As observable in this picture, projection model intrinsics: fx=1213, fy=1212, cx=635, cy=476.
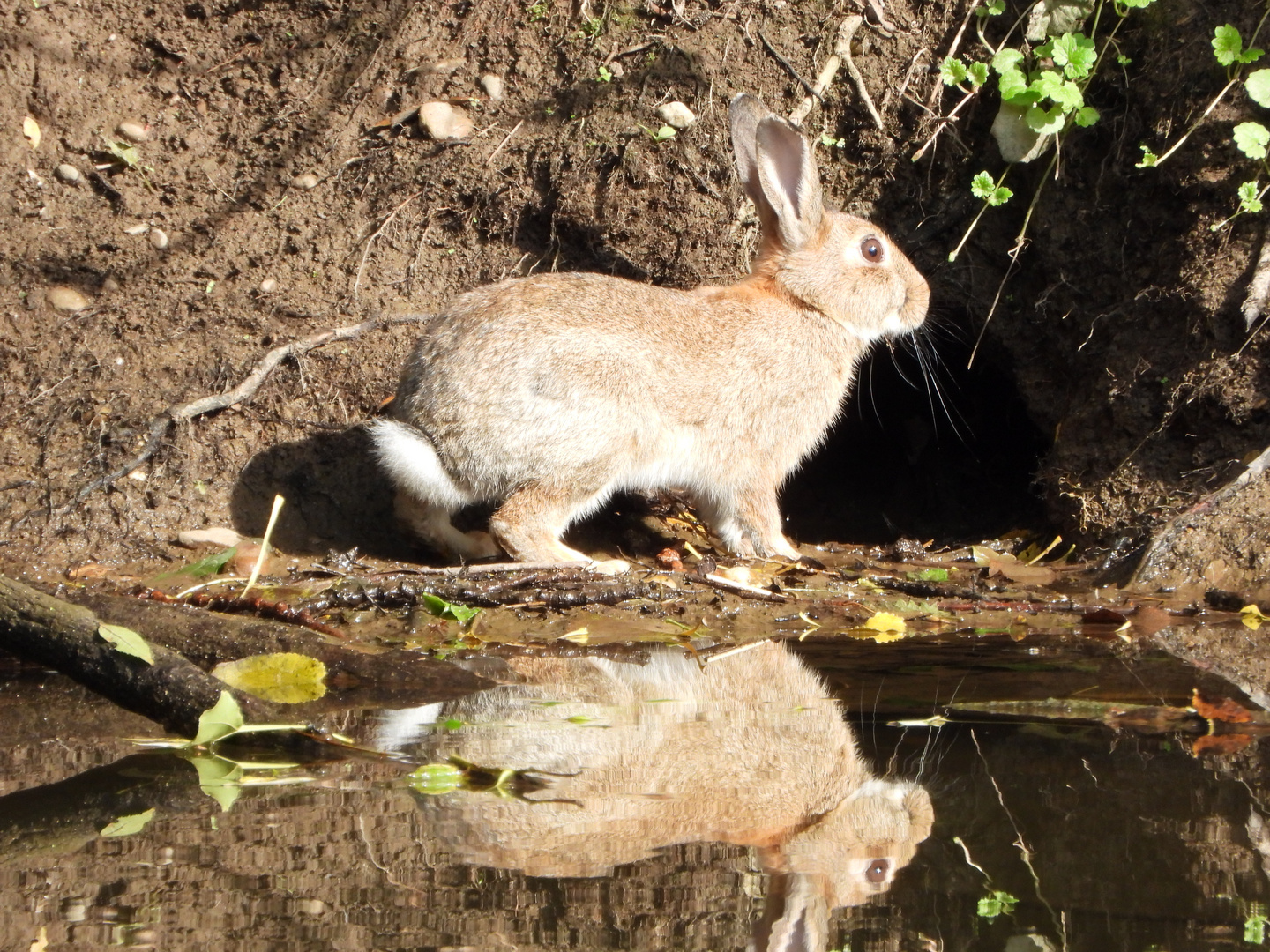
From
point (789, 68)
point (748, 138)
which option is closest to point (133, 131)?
point (748, 138)

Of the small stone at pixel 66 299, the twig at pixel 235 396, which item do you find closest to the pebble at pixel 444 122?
the twig at pixel 235 396

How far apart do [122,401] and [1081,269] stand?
481 cm

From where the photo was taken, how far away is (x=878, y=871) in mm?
2104

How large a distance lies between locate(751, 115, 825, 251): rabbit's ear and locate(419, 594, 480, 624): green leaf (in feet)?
8.50

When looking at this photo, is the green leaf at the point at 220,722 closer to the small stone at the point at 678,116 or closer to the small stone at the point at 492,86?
the small stone at the point at 678,116

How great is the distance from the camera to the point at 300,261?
654 cm

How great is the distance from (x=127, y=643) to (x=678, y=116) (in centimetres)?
436

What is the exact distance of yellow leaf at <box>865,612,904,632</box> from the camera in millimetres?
4609

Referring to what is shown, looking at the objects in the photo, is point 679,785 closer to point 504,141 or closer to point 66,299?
point 504,141

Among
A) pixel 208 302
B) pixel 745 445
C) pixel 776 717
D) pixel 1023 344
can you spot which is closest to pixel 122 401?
pixel 208 302

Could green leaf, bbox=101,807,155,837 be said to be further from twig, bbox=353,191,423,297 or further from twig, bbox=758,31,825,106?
twig, bbox=758,31,825,106

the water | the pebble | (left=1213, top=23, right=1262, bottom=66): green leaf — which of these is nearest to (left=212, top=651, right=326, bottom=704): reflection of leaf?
the water

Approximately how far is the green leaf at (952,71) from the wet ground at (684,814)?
3.22 meters

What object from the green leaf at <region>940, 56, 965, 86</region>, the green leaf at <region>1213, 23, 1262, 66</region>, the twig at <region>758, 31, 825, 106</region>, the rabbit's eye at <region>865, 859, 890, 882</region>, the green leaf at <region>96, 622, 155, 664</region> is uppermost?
the green leaf at <region>1213, 23, 1262, 66</region>
